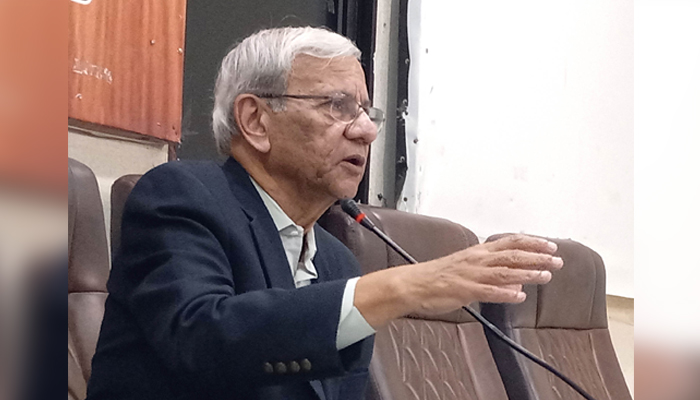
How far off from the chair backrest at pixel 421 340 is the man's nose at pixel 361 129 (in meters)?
0.44

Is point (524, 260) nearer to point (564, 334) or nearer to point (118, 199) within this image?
point (118, 199)

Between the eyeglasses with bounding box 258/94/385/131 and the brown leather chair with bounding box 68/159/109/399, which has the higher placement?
the eyeglasses with bounding box 258/94/385/131

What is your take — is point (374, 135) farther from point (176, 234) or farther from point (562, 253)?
point (562, 253)

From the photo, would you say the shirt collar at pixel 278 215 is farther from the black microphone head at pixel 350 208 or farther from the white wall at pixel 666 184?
the white wall at pixel 666 184

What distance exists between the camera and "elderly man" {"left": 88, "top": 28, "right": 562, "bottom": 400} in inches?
31.8

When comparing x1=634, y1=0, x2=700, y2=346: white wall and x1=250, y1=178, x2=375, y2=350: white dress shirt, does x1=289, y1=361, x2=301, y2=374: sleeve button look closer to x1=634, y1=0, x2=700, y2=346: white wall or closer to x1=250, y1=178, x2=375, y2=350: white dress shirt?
x1=250, y1=178, x2=375, y2=350: white dress shirt

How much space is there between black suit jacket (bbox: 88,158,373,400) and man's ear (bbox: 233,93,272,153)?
0.29ft

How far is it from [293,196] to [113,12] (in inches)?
26.0

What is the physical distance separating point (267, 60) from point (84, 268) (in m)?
0.48

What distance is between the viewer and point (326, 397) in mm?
1073

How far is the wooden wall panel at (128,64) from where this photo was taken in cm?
145

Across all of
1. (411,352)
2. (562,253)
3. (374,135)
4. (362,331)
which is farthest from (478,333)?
(362,331)

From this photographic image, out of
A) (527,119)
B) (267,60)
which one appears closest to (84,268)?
(267,60)

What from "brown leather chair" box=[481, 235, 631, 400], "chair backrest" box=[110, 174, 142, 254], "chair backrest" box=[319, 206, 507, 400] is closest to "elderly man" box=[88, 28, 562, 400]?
"chair backrest" box=[110, 174, 142, 254]
